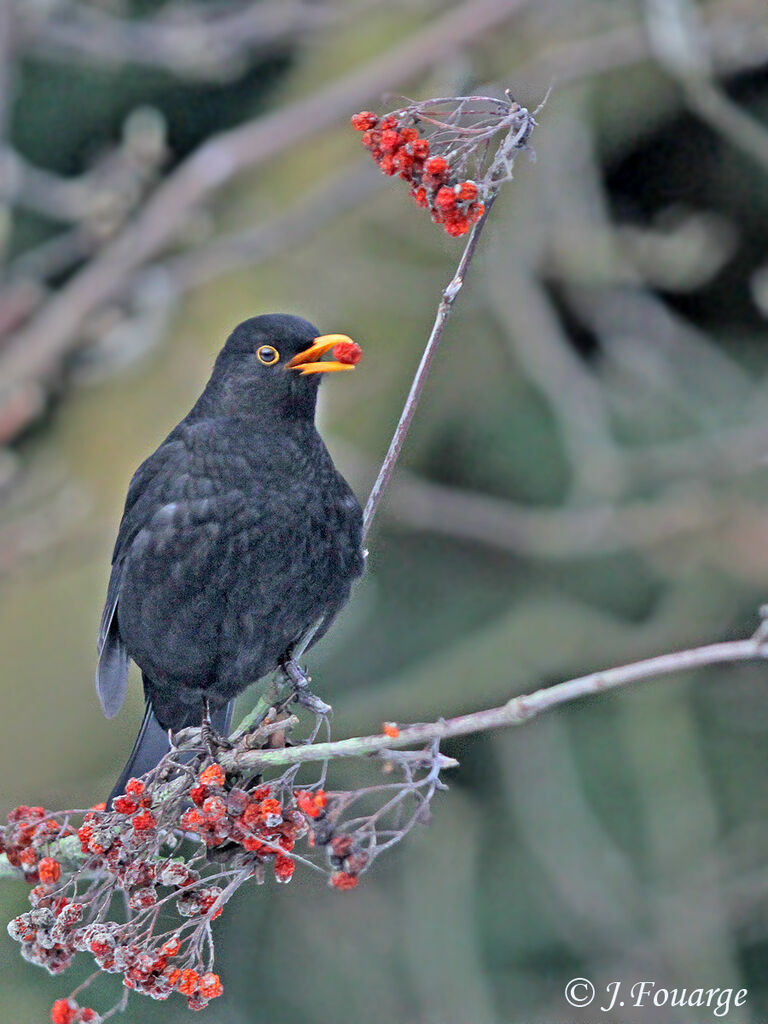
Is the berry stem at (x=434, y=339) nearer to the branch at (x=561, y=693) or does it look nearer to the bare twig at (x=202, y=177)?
the branch at (x=561, y=693)

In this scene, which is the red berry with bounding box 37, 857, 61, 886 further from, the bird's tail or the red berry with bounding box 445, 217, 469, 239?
the red berry with bounding box 445, 217, 469, 239

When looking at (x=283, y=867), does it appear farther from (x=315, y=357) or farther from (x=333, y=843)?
(x=315, y=357)

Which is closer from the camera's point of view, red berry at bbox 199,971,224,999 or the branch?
the branch

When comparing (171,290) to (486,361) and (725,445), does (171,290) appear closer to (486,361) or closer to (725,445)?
(486,361)

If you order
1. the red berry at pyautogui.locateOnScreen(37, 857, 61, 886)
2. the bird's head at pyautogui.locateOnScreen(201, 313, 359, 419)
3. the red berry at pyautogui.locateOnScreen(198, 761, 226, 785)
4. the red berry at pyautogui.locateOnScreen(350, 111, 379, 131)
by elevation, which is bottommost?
the red berry at pyautogui.locateOnScreen(37, 857, 61, 886)

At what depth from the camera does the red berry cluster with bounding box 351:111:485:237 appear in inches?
88.6

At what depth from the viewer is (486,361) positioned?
6055 millimetres

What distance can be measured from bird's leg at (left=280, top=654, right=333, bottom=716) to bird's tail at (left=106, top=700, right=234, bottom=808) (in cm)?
47

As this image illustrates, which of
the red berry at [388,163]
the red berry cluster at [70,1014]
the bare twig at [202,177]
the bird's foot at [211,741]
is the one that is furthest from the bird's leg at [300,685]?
the bare twig at [202,177]

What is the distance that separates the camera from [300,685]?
2.92 meters

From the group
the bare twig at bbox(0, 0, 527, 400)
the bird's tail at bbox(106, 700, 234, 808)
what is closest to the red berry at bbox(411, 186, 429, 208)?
the bird's tail at bbox(106, 700, 234, 808)

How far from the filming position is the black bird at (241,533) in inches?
118

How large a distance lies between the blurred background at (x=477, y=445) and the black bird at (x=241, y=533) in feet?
5.46

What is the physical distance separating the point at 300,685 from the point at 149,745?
764 mm
